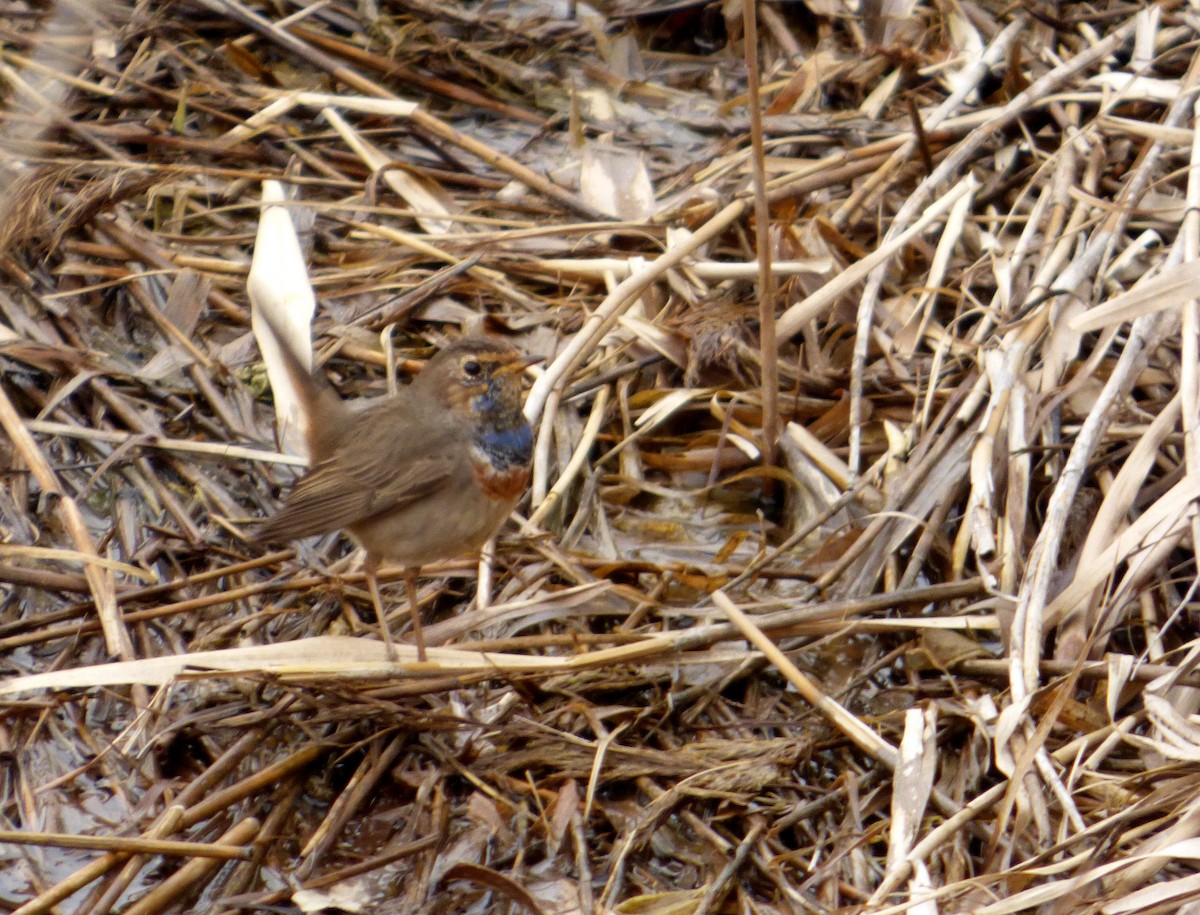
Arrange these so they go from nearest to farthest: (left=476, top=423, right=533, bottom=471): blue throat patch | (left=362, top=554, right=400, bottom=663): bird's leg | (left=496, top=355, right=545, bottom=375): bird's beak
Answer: (left=362, top=554, right=400, bottom=663): bird's leg < (left=476, top=423, right=533, bottom=471): blue throat patch < (left=496, top=355, right=545, bottom=375): bird's beak

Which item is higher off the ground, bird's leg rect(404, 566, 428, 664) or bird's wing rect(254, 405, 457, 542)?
bird's wing rect(254, 405, 457, 542)

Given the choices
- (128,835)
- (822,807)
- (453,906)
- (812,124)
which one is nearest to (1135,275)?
(812,124)

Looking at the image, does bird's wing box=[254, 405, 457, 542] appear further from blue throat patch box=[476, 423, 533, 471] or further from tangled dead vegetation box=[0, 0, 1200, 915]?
tangled dead vegetation box=[0, 0, 1200, 915]

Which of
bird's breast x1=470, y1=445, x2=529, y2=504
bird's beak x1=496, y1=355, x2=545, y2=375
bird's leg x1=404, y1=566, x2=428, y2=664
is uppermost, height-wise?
bird's beak x1=496, y1=355, x2=545, y2=375

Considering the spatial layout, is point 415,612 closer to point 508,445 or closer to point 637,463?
point 508,445

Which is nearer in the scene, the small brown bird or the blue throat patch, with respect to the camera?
the small brown bird

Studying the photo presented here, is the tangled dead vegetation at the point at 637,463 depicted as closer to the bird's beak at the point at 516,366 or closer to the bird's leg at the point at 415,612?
the bird's leg at the point at 415,612

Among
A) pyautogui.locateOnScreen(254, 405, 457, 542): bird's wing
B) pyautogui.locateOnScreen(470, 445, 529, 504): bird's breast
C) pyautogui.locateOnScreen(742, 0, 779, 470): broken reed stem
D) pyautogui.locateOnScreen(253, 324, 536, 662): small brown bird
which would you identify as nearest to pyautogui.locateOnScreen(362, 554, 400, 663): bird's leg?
pyautogui.locateOnScreen(253, 324, 536, 662): small brown bird
